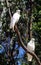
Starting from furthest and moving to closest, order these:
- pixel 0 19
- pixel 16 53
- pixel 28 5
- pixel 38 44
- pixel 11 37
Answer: pixel 16 53, pixel 11 37, pixel 0 19, pixel 28 5, pixel 38 44

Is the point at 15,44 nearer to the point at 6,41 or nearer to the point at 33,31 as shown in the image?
the point at 6,41

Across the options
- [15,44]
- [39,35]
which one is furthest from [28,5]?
[15,44]

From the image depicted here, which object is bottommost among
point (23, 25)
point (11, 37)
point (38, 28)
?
point (11, 37)

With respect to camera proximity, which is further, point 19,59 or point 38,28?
point 19,59

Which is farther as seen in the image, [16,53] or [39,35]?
Answer: [16,53]

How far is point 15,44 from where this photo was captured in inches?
377

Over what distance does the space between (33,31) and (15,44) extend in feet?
7.61

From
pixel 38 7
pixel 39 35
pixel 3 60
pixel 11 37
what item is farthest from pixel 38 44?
pixel 3 60

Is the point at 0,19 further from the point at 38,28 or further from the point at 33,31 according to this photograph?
the point at 38,28

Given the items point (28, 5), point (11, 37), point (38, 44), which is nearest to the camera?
point (38, 44)

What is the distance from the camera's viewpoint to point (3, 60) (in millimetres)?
9797

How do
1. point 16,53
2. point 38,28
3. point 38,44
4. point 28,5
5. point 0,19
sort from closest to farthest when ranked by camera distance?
point 38,28 → point 38,44 → point 28,5 → point 0,19 → point 16,53

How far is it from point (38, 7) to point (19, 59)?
112 inches

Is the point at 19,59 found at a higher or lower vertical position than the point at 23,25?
lower
